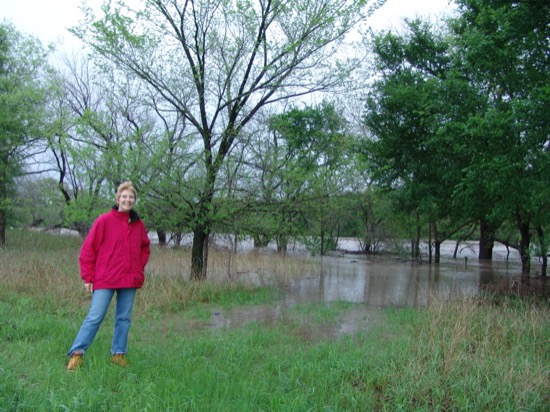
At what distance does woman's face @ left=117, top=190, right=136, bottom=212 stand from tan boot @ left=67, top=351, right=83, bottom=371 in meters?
1.45

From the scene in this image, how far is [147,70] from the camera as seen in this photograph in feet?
33.0

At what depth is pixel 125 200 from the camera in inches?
182

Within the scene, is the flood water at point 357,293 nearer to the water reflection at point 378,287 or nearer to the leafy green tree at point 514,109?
the water reflection at point 378,287

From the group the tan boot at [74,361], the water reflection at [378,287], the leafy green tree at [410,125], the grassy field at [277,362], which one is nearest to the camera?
the grassy field at [277,362]

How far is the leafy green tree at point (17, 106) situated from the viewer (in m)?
15.1

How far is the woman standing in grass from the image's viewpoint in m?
4.41

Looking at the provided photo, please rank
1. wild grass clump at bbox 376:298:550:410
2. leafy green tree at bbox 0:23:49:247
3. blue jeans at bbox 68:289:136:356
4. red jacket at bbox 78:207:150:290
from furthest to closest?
leafy green tree at bbox 0:23:49:247, red jacket at bbox 78:207:150:290, blue jeans at bbox 68:289:136:356, wild grass clump at bbox 376:298:550:410

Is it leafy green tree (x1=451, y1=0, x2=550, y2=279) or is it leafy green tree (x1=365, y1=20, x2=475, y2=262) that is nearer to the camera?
leafy green tree (x1=451, y1=0, x2=550, y2=279)

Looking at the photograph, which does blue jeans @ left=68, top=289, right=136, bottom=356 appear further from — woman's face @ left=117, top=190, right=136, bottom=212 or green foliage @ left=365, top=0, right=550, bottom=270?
green foliage @ left=365, top=0, right=550, bottom=270

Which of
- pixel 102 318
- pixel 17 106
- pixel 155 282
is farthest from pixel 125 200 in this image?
pixel 17 106

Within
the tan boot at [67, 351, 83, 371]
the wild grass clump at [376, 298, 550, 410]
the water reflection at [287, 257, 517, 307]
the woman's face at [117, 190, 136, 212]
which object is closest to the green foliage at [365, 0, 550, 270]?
the water reflection at [287, 257, 517, 307]

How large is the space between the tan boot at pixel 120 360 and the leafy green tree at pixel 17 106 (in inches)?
515

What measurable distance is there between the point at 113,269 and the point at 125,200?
70 cm

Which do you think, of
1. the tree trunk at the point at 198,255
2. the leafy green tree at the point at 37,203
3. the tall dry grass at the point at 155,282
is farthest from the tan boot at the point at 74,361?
the leafy green tree at the point at 37,203
